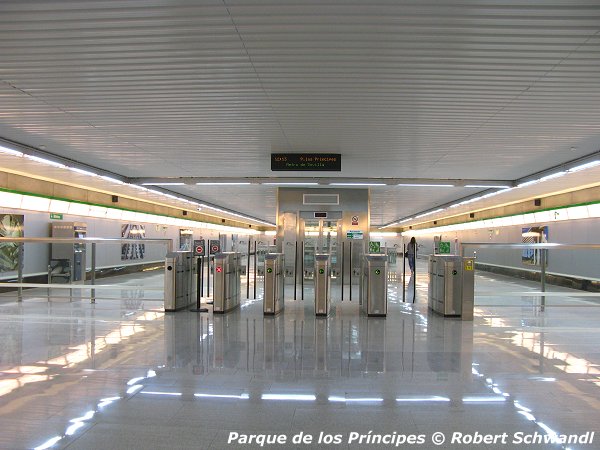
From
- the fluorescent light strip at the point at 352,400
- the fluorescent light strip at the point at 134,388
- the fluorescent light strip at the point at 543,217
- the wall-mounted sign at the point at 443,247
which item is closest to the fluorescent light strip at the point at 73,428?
the fluorescent light strip at the point at 134,388

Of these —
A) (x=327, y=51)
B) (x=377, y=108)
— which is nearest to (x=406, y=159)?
(x=377, y=108)

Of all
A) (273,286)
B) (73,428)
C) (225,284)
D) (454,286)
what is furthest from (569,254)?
(73,428)

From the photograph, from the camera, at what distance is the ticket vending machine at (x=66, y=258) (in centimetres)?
1314

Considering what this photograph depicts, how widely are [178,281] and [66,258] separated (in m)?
6.26

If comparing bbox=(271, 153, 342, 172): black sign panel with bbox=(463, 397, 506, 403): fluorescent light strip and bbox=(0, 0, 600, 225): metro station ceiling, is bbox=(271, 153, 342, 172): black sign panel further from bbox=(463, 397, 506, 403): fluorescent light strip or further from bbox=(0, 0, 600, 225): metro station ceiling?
bbox=(463, 397, 506, 403): fluorescent light strip

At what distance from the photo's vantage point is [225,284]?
28.5 ft

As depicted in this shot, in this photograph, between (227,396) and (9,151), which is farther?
(9,151)

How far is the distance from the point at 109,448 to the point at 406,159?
26.0 feet

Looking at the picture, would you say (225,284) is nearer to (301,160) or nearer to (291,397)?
(301,160)

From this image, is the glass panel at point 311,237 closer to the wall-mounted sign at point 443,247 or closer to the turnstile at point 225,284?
the wall-mounted sign at point 443,247

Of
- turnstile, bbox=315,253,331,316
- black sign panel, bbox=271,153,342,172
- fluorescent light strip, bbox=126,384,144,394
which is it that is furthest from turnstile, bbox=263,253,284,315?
fluorescent light strip, bbox=126,384,144,394

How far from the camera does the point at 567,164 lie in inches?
377

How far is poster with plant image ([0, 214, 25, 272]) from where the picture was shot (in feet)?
38.5

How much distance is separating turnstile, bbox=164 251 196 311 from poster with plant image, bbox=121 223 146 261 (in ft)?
28.0
